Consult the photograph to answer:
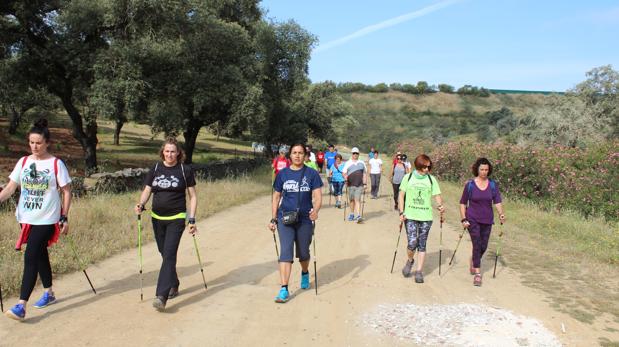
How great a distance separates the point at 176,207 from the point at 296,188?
4.89 ft

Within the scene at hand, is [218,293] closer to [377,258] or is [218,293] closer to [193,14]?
[377,258]

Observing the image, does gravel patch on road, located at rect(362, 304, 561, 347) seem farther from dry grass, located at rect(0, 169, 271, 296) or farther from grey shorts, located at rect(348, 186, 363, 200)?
grey shorts, located at rect(348, 186, 363, 200)

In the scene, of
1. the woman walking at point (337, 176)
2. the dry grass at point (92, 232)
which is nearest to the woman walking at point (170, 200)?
the dry grass at point (92, 232)

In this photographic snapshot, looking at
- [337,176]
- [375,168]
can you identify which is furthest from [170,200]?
[375,168]

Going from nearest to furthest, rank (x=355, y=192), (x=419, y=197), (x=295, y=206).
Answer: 1. (x=295, y=206)
2. (x=419, y=197)
3. (x=355, y=192)

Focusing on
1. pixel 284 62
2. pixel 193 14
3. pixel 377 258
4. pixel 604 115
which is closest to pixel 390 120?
pixel 604 115

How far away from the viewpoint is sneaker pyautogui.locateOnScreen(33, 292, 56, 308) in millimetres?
5303

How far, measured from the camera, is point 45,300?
5.35m

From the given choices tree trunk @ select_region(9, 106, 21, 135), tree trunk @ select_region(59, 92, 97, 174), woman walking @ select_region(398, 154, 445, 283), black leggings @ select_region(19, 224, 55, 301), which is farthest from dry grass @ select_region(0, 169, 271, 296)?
tree trunk @ select_region(9, 106, 21, 135)

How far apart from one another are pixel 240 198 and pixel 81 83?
26.3 ft

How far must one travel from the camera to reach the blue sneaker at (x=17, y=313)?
15.8ft

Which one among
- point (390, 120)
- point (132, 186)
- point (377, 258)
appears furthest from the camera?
point (390, 120)

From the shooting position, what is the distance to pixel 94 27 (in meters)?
16.2

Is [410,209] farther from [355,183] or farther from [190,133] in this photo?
[190,133]
